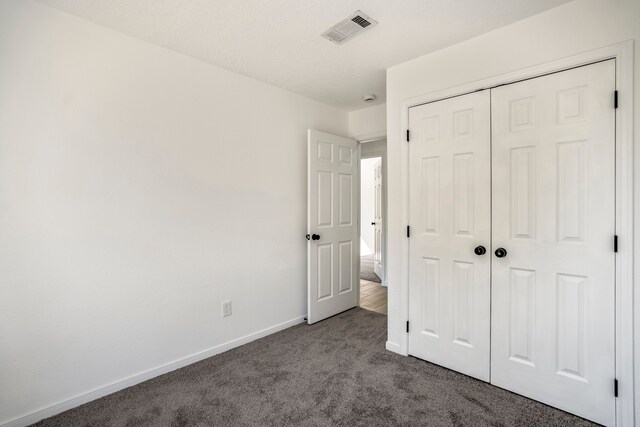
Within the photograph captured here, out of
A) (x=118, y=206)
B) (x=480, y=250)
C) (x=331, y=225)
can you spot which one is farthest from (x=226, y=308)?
(x=480, y=250)

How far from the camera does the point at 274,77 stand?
288 cm

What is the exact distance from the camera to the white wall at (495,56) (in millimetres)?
1711

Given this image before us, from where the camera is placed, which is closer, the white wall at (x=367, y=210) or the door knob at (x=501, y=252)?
the door knob at (x=501, y=252)

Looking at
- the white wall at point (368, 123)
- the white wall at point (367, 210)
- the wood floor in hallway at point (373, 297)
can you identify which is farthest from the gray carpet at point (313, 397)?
the white wall at point (367, 210)

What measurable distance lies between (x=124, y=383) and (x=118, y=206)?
1.26 metres

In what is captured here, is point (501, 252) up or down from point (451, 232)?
down

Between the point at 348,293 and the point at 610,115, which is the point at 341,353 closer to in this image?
the point at 348,293

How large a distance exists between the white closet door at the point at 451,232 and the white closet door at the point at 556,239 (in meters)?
0.09

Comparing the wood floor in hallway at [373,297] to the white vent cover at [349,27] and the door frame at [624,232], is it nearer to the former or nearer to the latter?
the door frame at [624,232]

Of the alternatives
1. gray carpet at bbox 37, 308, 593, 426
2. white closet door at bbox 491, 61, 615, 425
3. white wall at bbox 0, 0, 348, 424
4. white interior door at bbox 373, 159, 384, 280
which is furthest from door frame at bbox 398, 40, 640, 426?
white interior door at bbox 373, 159, 384, 280

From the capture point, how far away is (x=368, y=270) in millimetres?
6215

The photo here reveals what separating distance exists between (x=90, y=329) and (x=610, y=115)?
11.4 feet

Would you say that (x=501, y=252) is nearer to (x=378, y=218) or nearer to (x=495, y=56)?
(x=495, y=56)

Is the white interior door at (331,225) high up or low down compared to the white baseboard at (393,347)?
up
